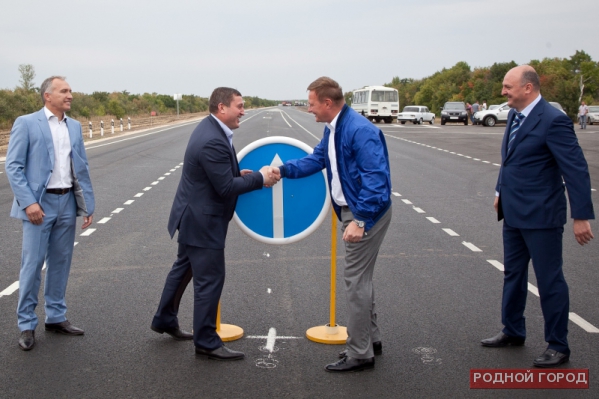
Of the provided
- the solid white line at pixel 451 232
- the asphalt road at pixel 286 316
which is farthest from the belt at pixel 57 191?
the solid white line at pixel 451 232

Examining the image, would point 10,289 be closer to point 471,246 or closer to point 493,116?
point 471,246

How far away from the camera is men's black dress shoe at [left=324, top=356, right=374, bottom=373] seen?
5.27 meters

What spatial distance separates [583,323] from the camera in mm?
6414

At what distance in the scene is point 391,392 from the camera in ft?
16.1

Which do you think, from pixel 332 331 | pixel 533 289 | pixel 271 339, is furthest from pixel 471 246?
pixel 271 339

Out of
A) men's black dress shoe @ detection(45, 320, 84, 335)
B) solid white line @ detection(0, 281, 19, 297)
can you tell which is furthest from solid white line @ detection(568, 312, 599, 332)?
solid white line @ detection(0, 281, 19, 297)

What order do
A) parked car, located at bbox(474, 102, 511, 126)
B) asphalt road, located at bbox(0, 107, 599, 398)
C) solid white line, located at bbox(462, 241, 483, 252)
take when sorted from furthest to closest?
parked car, located at bbox(474, 102, 511, 126), solid white line, located at bbox(462, 241, 483, 252), asphalt road, located at bbox(0, 107, 599, 398)

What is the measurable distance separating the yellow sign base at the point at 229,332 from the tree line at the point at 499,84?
5953 cm

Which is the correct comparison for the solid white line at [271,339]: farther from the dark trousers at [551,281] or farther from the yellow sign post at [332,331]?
the dark trousers at [551,281]

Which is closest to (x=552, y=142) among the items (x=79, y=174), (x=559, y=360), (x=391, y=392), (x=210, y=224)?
(x=559, y=360)

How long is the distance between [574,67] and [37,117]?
113m

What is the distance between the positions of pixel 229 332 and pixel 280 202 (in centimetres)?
109

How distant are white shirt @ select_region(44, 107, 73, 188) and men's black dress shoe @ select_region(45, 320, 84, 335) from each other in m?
1.06

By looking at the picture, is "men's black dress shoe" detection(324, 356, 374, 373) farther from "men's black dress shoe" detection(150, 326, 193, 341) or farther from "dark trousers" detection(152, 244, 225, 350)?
"men's black dress shoe" detection(150, 326, 193, 341)
